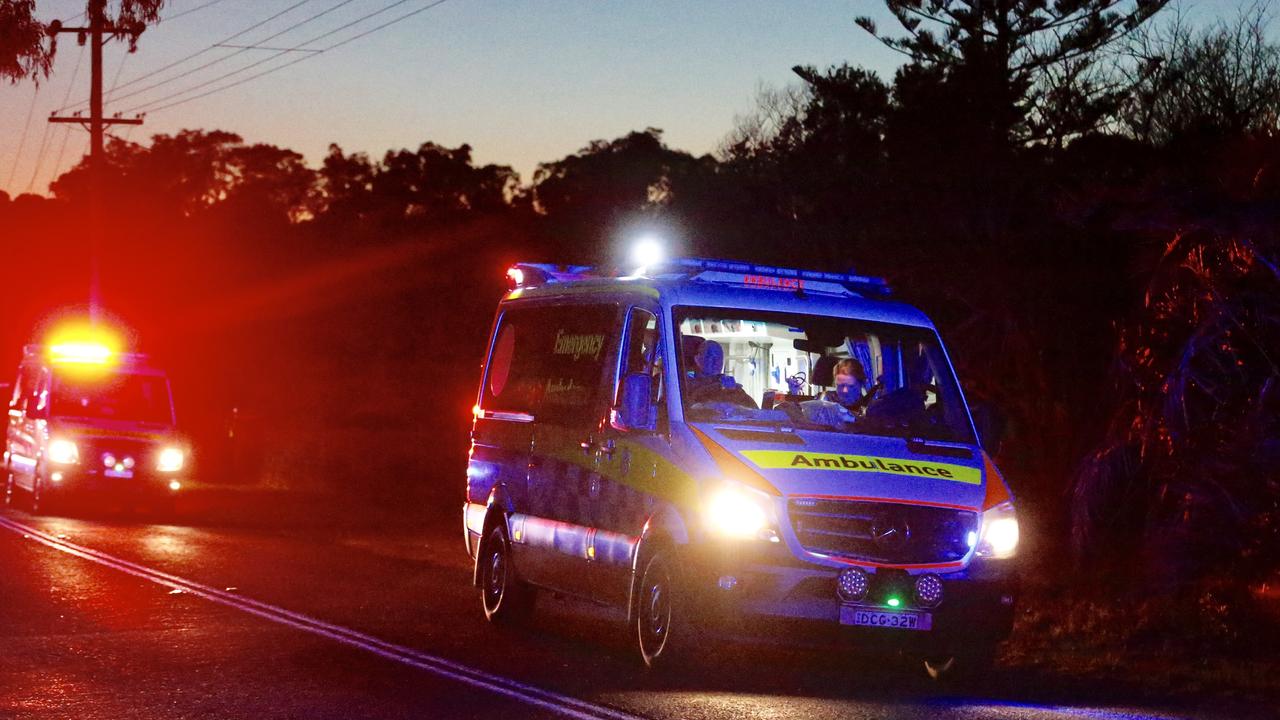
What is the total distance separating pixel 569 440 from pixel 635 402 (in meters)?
1.54

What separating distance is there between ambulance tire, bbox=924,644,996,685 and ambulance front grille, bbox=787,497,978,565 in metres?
0.56

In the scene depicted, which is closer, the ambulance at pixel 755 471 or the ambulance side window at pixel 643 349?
the ambulance at pixel 755 471

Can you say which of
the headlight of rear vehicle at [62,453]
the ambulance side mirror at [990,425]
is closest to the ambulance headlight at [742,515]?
the ambulance side mirror at [990,425]

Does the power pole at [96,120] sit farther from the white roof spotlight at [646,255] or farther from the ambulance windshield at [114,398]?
the white roof spotlight at [646,255]

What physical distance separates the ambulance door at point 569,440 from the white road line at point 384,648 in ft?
3.99

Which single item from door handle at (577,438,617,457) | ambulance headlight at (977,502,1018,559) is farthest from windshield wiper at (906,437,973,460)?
door handle at (577,438,617,457)

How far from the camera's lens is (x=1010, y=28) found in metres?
31.3

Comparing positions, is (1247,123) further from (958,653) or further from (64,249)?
(64,249)

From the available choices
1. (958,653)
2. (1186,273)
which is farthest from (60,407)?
(958,653)

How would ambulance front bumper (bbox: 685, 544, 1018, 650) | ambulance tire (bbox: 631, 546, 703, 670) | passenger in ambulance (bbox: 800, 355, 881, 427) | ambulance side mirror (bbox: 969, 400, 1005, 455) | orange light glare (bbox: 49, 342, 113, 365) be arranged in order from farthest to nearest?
1. orange light glare (bbox: 49, 342, 113, 365)
2. passenger in ambulance (bbox: 800, 355, 881, 427)
3. ambulance side mirror (bbox: 969, 400, 1005, 455)
4. ambulance tire (bbox: 631, 546, 703, 670)
5. ambulance front bumper (bbox: 685, 544, 1018, 650)

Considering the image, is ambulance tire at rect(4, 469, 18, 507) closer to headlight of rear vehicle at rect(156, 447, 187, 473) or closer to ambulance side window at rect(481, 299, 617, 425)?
headlight of rear vehicle at rect(156, 447, 187, 473)

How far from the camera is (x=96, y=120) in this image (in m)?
40.1

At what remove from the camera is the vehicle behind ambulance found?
22.4 metres

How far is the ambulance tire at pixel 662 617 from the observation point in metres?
9.45
